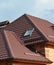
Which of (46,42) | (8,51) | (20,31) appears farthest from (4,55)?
(20,31)

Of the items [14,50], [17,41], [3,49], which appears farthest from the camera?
[17,41]

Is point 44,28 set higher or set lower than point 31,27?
lower

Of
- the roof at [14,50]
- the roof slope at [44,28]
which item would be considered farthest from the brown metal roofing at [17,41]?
the roof slope at [44,28]

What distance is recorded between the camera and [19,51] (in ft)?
74.6

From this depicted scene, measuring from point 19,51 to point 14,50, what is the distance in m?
0.40

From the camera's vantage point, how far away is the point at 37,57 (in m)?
23.3

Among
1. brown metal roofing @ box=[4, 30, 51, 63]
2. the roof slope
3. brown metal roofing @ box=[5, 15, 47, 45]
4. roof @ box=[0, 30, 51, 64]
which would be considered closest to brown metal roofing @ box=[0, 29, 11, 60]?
roof @ box=[0, 30, 51, 64]

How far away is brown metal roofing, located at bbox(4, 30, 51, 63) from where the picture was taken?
21859 millimetres

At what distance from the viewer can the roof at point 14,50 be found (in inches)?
849

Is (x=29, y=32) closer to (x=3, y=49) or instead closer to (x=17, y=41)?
(x=17, y=41)

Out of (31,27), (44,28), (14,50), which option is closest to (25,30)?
(31,27)

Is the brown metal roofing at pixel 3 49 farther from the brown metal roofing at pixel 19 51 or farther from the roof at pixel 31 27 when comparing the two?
the roof at pixel 31 27

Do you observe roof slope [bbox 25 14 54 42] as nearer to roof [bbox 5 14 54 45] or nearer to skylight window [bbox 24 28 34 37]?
roof [bbox 5 14 54 45]

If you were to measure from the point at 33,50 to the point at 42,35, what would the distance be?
1574 millimetres
